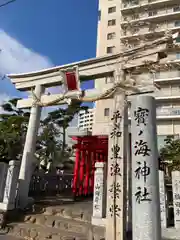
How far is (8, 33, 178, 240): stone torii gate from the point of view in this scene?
4496mm

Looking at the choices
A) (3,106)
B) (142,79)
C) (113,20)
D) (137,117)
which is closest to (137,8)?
(113,20)

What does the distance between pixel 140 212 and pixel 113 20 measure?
1123 inches

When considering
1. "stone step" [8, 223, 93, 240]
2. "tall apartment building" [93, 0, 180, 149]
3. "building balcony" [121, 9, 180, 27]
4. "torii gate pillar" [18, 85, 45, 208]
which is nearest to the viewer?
"stone step" [8, 223, 93, 240]

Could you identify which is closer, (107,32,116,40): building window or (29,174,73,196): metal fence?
(29,174,73,196): metal fence

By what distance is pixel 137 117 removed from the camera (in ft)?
12.6

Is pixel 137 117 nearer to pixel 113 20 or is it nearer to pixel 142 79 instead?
pixel 142 79

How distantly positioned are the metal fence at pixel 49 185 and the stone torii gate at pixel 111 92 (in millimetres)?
2382

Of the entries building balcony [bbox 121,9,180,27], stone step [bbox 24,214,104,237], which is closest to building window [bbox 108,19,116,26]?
building balcony [bbox 121,9,180,27]

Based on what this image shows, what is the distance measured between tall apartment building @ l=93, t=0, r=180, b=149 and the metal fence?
33.3 feet

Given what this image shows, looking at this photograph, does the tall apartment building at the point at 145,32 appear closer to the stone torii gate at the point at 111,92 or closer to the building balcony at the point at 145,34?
the building balcony at the point at 145,34

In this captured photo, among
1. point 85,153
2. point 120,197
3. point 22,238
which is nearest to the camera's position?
point 120,197

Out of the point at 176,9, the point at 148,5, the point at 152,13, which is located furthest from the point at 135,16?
the point at 176,9

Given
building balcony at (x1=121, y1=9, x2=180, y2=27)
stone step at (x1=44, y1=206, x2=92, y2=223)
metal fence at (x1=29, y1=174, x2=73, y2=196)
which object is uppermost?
building balcony at (x1=121, y1=9, x2=180, y2=27)

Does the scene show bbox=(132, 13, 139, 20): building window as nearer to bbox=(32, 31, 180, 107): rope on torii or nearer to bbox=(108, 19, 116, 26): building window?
bbox=(108, 19, 116, 26): building window
